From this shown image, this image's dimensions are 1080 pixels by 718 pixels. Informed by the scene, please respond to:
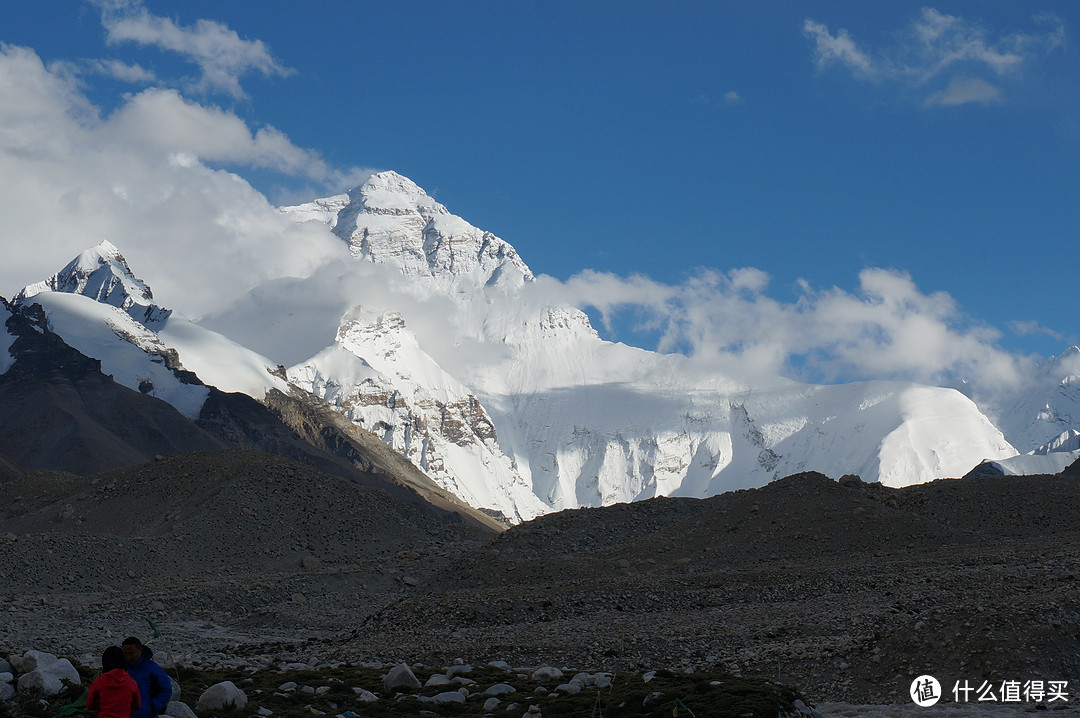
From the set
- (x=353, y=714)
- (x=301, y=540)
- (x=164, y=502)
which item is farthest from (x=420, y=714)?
(x=164, y=502)

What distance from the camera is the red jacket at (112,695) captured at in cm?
1225

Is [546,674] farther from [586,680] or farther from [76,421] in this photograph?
[76,421]

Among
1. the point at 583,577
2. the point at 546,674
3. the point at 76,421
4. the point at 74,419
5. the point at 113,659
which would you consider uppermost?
the point at 74,419

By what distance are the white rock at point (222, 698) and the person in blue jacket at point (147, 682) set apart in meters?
3.46

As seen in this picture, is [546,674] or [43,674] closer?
[43,674]

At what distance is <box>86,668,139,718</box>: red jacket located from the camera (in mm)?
12250

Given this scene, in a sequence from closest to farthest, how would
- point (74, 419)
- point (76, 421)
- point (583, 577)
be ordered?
point (583, 577) → point (76, 421) → point (74, 419)

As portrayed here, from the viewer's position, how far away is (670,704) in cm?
1616

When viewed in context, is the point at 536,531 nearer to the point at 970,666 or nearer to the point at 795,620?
the point at 795,620

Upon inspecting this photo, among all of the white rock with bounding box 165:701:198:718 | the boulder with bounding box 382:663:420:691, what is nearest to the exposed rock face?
the boulder with bounding box 382:663:420:691

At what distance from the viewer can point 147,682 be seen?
12.8m

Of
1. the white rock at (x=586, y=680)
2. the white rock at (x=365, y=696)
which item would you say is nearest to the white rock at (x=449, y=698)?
the white rock at (x=365, y=696)

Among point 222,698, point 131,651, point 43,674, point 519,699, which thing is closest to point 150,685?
point 131,651

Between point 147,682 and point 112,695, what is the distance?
0.57 m
